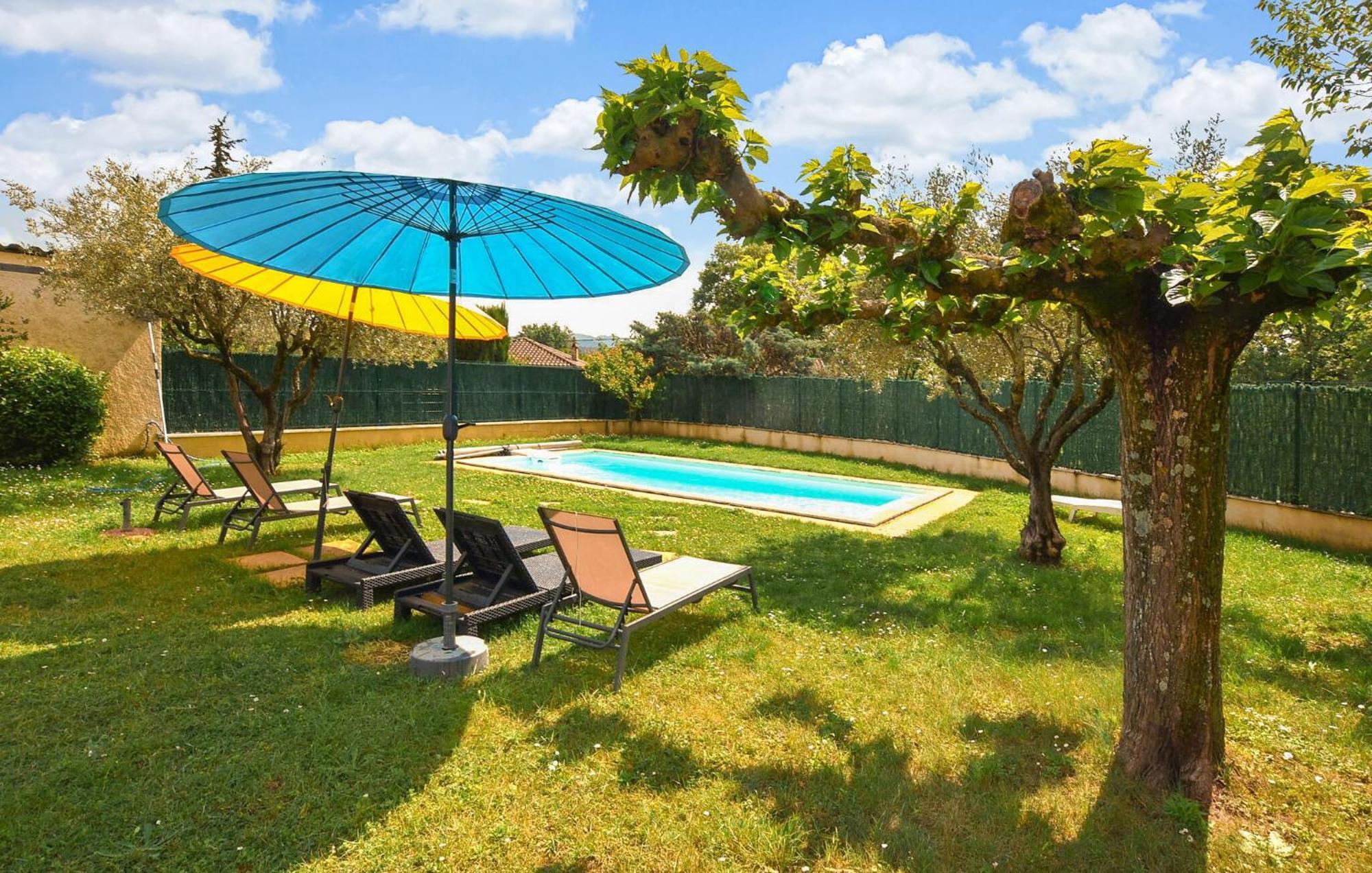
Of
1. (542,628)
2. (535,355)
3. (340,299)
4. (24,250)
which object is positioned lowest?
(542,628)

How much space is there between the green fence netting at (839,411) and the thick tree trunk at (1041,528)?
167 inches

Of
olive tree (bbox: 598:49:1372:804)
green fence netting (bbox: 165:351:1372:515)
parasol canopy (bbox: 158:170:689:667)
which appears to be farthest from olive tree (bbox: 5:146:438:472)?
olive tree (bbox: 598:49:1372:804)

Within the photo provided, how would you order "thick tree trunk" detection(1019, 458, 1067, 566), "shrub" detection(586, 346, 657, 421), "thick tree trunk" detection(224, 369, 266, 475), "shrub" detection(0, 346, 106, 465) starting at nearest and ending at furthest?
"thick tree trunk" detection(1019, 458, 1067, 566), "shrub" detection(0, 346, 106, 465), "thick tree trunk" detection(224, 369, 266, 475), "shrub" detection(586, 346, 657, 421)

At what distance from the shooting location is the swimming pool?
11773 mm

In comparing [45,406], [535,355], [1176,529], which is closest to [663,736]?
[1176,529]

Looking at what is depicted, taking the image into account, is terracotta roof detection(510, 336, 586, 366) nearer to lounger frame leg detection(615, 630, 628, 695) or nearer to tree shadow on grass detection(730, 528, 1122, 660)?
tree shadow on grass detection(730, 528, 1122, 660)

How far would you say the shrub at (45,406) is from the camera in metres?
11.3

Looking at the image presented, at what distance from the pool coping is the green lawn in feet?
11.6

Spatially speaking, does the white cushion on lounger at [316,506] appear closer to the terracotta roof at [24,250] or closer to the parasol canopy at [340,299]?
the parasol canopy at [340,299]

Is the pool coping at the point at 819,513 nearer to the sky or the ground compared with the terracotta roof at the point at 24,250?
nearer to the ground

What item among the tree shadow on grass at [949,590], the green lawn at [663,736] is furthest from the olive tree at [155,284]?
the tree shadow on grass at [949,590]

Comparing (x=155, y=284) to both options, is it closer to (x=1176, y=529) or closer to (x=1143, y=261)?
(x=1143, y=261)

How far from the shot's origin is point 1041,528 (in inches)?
313

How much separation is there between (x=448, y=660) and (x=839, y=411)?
16328mm
